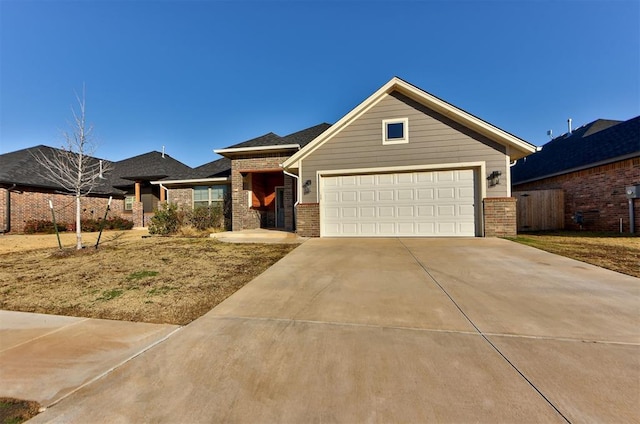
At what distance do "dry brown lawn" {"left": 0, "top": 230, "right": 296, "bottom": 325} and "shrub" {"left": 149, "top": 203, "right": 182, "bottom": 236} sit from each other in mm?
3787

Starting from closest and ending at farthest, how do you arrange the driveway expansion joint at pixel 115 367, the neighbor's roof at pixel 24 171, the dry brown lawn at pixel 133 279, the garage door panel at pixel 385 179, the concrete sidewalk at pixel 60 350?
the driveway expansion joint at pixel 115 367, the concrete sidewalk at pixel 60 350, the dry brown lawn at pixel 133 279, the garage door panel at pixel 385 179, the neighbor's roof at pixel 24 171

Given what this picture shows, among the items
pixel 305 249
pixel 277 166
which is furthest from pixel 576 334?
pixel 277 166

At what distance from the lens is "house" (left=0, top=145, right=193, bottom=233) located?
1589 cm

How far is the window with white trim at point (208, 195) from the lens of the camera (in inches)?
599

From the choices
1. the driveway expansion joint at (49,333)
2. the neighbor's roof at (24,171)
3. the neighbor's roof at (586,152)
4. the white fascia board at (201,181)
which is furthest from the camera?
the neighbor's roof at (24,171)

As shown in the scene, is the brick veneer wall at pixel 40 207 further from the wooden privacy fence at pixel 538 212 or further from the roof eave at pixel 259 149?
the wooden privacy fence at pixel 538 212

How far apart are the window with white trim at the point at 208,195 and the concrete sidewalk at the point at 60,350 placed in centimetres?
1159

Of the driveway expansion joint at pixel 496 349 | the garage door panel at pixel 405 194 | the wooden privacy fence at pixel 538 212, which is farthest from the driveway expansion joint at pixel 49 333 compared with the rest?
the wooden privacy fence at pixel 538 212

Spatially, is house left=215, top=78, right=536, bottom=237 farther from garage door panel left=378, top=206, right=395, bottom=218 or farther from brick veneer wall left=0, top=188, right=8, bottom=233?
brick veneer wall left=0, top=188, right=8, bottom=233

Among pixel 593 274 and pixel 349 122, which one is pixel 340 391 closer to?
pixel 593 274

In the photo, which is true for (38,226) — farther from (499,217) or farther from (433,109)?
(499,217)

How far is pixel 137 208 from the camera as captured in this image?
19.2 metres

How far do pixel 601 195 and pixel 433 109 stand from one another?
30.4 feet

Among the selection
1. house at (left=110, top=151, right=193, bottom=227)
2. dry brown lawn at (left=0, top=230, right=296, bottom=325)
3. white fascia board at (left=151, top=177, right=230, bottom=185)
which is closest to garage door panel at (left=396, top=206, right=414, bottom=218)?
dry brown lawn at (left=0, top=230, right=296, bottom=325)
